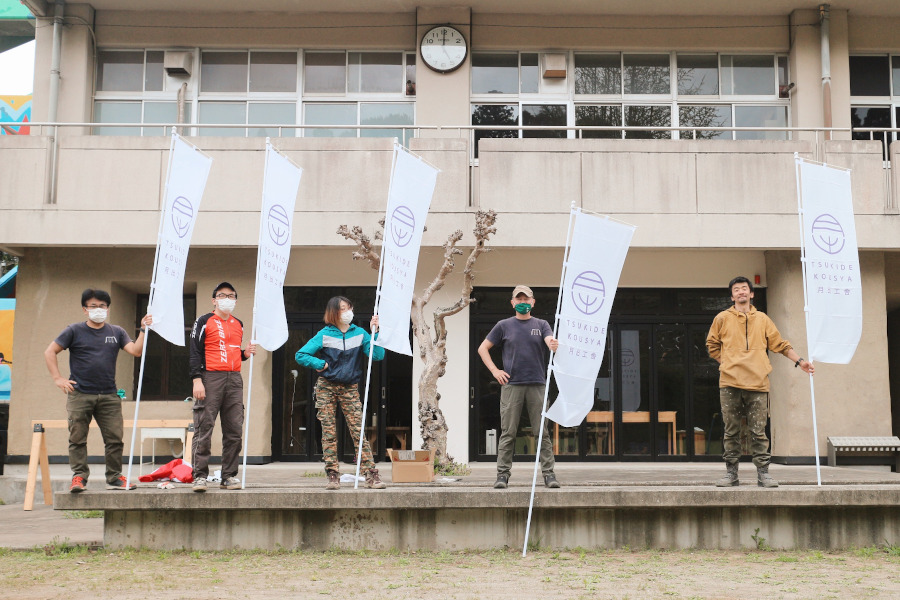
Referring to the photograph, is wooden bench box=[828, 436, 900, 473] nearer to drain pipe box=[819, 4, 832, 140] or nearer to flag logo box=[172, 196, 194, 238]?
drain pipe box=[819, 4, 832, 140]

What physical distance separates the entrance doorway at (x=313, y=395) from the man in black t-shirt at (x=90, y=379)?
7612 mm

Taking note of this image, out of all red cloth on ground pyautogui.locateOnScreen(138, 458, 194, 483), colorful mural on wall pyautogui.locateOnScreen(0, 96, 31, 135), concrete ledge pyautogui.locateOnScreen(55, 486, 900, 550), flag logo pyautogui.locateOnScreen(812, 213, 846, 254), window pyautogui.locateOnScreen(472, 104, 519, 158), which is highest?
colorful mural on wall pyautogui.locateOnScreen(0, 96, 31, 135)

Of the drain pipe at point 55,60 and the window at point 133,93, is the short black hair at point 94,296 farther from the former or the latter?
the window at point 133,93

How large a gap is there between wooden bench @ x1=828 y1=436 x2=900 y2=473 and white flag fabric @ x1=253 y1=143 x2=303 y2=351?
1046 centimetres

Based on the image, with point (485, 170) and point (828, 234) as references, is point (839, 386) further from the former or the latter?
point (485, 170)

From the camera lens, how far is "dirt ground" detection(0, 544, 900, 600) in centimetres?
638

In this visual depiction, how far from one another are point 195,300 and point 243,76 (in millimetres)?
4632

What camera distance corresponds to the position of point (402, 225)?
9062mm

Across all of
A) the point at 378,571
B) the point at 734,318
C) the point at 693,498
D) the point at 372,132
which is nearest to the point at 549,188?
the point at 372,132

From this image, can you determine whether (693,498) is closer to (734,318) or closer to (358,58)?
(734,318)

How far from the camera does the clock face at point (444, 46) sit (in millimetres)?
16812

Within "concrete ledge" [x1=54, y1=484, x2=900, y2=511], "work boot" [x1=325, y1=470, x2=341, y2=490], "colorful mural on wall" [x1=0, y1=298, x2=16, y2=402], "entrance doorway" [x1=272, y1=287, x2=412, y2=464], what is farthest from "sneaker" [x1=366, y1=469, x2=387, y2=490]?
"colorful mural on wall" [x1=0, y1=298, x2=16, y2=402]

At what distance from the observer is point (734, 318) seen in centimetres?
867

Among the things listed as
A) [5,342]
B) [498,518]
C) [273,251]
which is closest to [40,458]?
[273,251]
